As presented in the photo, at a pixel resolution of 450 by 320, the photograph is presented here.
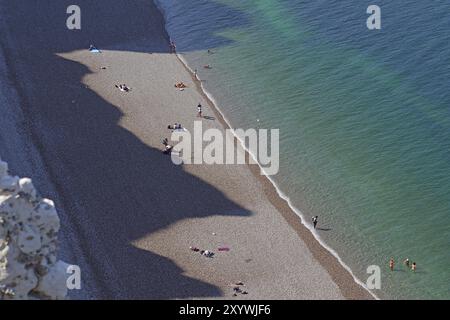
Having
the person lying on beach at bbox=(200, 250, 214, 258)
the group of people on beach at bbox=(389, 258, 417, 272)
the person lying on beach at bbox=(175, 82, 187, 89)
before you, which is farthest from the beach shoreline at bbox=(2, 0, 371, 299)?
the group of people on beach at bbox=(389, 258, 417, 272)

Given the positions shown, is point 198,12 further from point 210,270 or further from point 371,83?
point 210,270

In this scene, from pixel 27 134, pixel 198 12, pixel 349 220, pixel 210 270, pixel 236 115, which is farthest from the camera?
pixel 198 12

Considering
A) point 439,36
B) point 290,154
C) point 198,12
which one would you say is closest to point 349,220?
point 290,154

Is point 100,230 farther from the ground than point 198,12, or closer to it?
closer to it

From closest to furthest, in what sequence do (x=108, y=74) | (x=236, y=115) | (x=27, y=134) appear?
1. (x=27, y=134)
2. (x=236, y=115)
3. (x=108, y=74)

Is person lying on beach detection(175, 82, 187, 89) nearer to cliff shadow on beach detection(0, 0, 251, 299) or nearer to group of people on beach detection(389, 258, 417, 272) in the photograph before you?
cliff shadow on beach detection(0, 0, 251, 299)

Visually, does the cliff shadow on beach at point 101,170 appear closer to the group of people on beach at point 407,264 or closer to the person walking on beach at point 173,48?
the person walking on beach at point 173,48

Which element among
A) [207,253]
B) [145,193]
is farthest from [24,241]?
[145,193]

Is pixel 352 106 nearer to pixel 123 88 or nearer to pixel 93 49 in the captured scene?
pixel 123 88

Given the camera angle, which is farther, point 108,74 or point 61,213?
point 108,74
